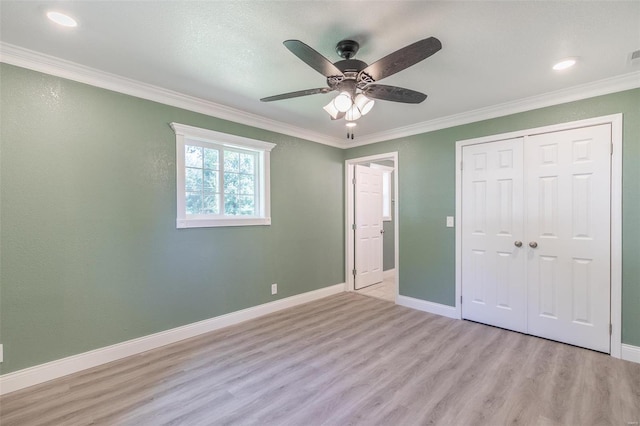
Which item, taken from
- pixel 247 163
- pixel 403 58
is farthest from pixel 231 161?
pixel 403 58

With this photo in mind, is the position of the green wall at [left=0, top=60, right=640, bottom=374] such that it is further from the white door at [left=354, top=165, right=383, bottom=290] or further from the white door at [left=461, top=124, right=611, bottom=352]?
the white door at [left=354, top=165, right=383, bottom=290]

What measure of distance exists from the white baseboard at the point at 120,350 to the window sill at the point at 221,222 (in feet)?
3.42

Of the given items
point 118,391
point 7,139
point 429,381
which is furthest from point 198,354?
point 7,139

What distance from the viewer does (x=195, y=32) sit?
1894mm

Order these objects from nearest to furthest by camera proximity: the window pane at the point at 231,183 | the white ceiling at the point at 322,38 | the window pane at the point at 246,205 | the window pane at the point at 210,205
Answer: the white ceiling at the point at 322,38, the window pane at the point at 210,205, the window pane at the point at 231,183, the window pane at the point at 246,205

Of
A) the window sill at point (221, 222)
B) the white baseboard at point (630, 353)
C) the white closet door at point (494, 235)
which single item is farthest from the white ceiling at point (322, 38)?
the white baseboard at point (630, 353)

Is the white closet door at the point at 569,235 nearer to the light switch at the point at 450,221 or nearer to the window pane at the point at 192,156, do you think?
the light switch at the point at 450,221

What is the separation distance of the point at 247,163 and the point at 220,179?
1.48ft

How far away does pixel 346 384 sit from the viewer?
2.21 m

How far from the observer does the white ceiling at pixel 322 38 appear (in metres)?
1.68

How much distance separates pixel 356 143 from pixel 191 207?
107 inches

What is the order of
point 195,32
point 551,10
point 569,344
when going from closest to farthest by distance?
1. point 551,10
2. point 195,32
3. point 569,344

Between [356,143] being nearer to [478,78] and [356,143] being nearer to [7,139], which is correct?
[478,78]

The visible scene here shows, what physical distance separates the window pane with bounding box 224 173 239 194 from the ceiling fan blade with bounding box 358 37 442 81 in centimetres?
207
